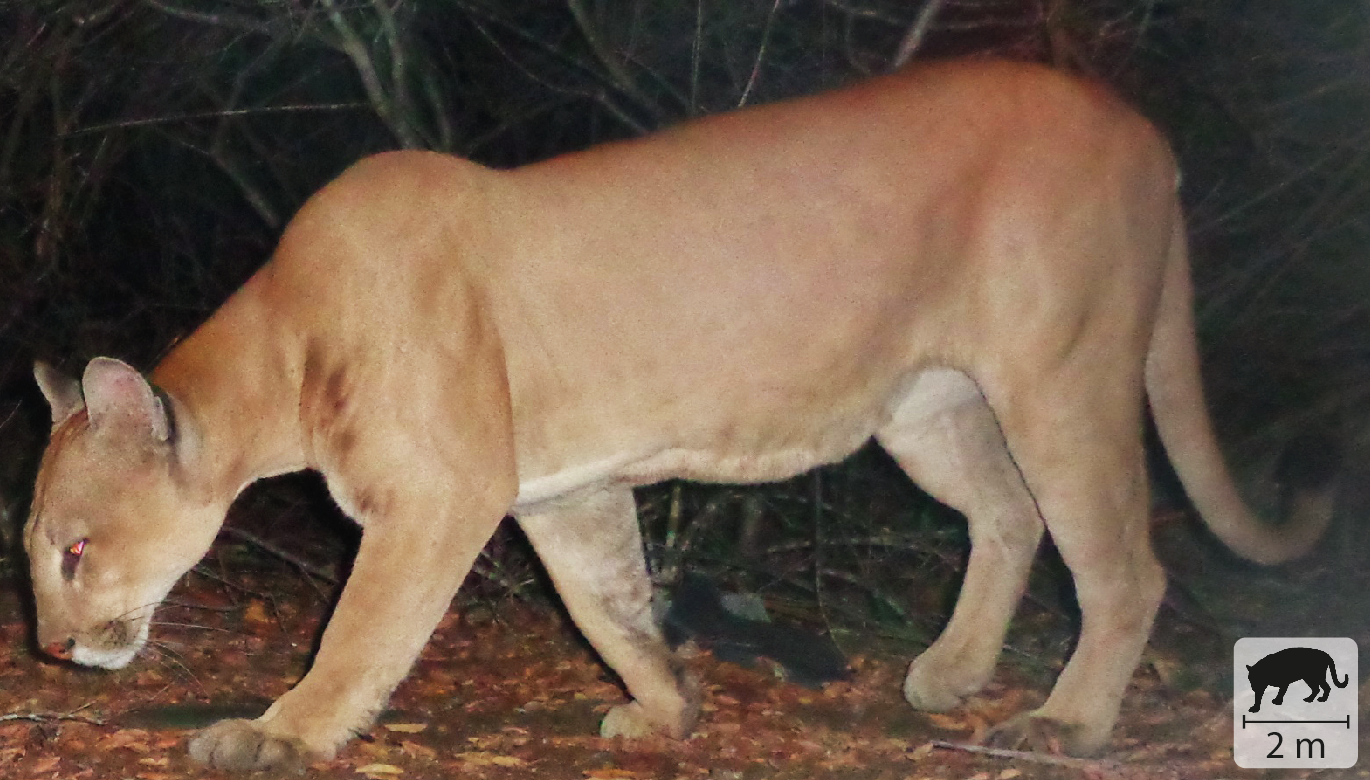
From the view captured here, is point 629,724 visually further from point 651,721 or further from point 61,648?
point 61,648

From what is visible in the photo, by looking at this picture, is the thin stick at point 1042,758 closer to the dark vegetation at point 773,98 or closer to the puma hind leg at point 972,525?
the puma hind leg at point 972,525

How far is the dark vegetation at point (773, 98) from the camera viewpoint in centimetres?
535

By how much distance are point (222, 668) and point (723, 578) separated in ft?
6.35

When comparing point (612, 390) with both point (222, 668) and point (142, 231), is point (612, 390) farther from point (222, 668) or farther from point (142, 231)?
point (142, 231)

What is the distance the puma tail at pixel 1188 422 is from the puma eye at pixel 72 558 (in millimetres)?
2763

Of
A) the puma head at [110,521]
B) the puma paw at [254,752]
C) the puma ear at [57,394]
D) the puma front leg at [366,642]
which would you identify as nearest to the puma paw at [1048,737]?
the puma front leg at [366,642]

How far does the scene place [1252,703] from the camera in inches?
142

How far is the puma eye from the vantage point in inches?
127

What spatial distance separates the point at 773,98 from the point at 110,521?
3.49m

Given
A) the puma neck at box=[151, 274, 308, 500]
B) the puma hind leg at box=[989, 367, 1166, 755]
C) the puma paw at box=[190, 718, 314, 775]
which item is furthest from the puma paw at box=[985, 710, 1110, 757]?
the puma neck at box=[151, 274, 308, 500]

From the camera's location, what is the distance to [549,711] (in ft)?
13.4

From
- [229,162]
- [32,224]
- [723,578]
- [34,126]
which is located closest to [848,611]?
[723,578]

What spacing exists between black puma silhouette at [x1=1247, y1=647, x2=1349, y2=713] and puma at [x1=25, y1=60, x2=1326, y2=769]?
309 mm

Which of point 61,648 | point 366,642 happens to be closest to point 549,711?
point 366,642
